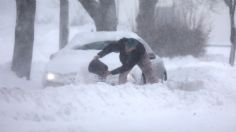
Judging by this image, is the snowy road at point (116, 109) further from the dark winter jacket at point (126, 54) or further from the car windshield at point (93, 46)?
the car windshield at point (93, 46)

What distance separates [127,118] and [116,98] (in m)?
0.67

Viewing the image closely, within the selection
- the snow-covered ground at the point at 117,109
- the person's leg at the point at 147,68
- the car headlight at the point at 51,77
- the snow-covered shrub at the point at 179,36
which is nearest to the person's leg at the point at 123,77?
the person's leg at the point at 147,68

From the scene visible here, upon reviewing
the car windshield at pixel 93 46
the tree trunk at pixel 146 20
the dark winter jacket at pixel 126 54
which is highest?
the dark winter jacket at pixel 126 54

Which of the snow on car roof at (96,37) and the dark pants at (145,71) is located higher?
the dark pants at (145,71)

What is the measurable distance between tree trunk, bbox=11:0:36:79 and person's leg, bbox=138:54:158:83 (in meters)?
4.72

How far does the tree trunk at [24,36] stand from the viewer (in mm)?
12820

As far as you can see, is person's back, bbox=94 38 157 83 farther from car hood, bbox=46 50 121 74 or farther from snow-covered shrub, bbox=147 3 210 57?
snow-covered shrub, bbox=147 3 210 57

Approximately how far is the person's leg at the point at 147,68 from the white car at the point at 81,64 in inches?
11.8

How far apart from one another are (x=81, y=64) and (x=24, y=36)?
13.0ft

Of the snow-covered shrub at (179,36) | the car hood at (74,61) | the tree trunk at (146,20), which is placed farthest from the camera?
the snow-covered shrub at (179,36)

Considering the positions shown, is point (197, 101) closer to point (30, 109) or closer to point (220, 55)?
point (30, 109)

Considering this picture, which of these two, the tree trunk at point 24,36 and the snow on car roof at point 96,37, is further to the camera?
the tree trunk at point 24,36

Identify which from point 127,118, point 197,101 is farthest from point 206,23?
point 127,118

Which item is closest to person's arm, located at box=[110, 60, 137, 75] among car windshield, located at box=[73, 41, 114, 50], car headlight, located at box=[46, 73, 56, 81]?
car headlight, located at box=[46, 73, 56, 81]
